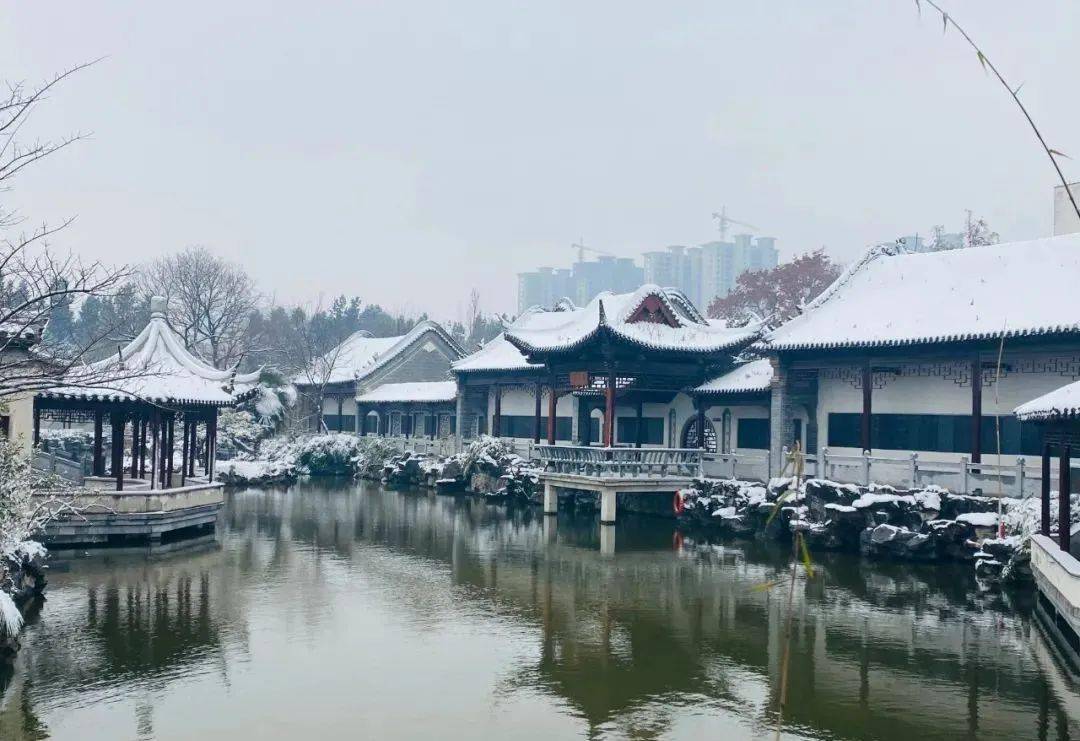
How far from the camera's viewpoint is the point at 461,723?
8977mm

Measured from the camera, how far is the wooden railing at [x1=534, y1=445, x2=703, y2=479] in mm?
23062

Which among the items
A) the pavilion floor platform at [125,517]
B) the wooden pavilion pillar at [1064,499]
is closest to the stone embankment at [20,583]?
the pavilion floor platform at [125,517]

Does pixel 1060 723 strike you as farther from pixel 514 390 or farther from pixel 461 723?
pixel 514 390

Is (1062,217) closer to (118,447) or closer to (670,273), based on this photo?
(118,447)

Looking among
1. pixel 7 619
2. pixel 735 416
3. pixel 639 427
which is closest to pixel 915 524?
pixel 735 416

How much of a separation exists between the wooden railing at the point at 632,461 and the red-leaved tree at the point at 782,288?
22.2 meters

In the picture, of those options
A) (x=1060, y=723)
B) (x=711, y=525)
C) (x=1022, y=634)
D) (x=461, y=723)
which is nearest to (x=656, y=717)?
(x=461, y=723)

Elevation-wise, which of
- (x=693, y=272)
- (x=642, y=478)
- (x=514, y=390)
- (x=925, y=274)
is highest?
(x=693, y=272)

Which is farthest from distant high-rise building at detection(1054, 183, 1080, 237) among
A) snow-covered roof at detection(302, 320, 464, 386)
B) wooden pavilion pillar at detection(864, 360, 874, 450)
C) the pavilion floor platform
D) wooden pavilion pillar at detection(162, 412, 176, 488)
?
snow-covered roof at detection(302, 320, 464, 386)

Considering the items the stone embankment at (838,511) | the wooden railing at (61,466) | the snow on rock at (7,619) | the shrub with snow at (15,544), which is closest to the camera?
the snow on rock at (7,619)

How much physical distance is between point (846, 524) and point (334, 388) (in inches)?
1196

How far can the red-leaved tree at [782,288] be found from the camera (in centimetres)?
4641

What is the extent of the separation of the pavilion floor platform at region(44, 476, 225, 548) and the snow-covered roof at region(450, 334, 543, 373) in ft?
47.5

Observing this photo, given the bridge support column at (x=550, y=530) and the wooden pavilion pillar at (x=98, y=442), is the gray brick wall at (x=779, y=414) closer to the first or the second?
the bridge support column at (x=550, y=530)
